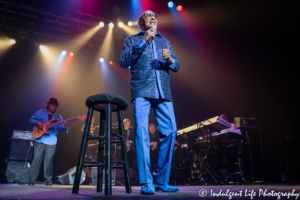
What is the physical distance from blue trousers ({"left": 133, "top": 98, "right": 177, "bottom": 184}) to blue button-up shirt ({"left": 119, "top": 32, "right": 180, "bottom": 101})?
0.10 m

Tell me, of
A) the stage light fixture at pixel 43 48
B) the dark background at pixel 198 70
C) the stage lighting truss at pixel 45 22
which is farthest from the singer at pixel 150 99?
the stage light fixture at pixel 43 48

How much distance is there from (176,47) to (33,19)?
546 centimetres

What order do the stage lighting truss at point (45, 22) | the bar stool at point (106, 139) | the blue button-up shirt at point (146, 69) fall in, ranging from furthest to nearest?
the stage lighting truss at point (45, 22) < the blue button-up shirt at point (146, 69) < the bar stool at point (106, 139)

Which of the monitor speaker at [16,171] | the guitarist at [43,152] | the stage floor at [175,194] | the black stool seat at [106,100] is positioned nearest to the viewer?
the stage floor at [175,194]

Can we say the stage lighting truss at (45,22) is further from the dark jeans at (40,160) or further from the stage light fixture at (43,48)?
the dark jeans at (40,160)

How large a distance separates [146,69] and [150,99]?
1.11ft

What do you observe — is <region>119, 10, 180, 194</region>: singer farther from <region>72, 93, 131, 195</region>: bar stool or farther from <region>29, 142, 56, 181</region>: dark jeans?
<region>29, 142, 56, 181</region>: dark jeans

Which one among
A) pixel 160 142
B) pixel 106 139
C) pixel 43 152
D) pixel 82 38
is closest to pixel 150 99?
pixel 160 142

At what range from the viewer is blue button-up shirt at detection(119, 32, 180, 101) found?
2.21 metres

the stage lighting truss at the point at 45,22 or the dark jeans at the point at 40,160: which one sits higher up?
the stage lighting truss at the point at 45,22

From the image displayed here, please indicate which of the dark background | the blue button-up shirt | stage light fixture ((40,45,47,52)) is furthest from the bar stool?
stage light fixture ((40,45,47,52))

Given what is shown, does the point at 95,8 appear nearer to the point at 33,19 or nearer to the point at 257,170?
the point at 33,19

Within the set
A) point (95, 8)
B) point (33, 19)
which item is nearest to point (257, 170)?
point (95, 8)

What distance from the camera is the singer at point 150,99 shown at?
2.09 meters
